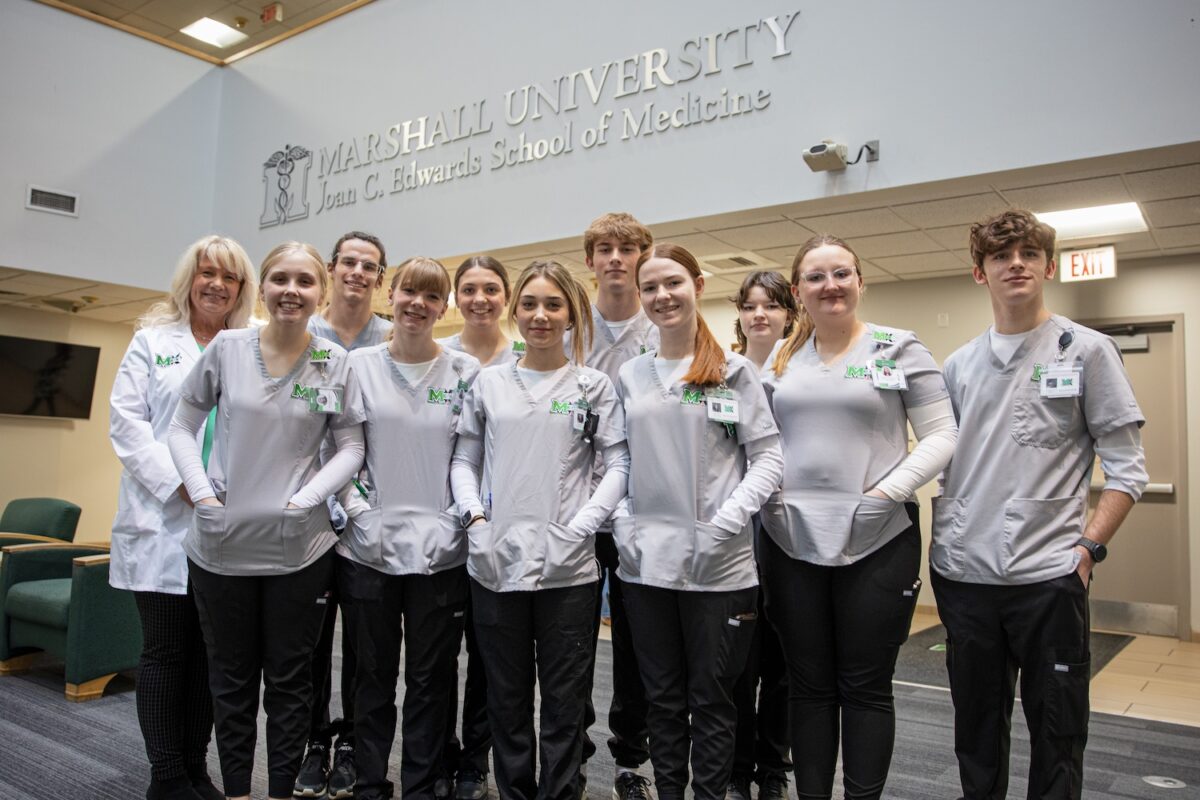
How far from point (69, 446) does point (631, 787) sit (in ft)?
27.9

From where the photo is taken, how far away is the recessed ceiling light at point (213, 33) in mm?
7990

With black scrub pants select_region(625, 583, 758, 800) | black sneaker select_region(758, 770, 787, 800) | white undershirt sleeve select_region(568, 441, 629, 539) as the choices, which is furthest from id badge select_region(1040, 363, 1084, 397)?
A: black sneaker select_region(758, 770, 787, 800)

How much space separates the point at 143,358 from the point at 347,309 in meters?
0.62

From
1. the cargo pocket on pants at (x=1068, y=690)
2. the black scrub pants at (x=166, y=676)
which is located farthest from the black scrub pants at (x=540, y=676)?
the cargo pocket on pants at (x=1068, y=690)

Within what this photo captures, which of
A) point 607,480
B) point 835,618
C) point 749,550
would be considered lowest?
point 835,618

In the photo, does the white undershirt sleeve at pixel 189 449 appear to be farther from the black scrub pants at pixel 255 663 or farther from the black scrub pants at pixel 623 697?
the black scrub pants at pixel 623 697

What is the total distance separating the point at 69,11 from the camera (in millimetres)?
6965

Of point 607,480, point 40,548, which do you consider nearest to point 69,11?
point 40,548

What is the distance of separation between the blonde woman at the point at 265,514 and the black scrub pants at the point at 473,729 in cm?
48

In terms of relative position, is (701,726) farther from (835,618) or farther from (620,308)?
(620,308)

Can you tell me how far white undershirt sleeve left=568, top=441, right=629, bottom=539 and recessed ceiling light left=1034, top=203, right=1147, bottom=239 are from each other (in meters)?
3.90

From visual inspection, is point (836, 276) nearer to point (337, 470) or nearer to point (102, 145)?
point (337, 470)

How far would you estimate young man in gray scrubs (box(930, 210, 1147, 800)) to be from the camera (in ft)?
6.21

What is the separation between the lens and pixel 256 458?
2.05 metres
